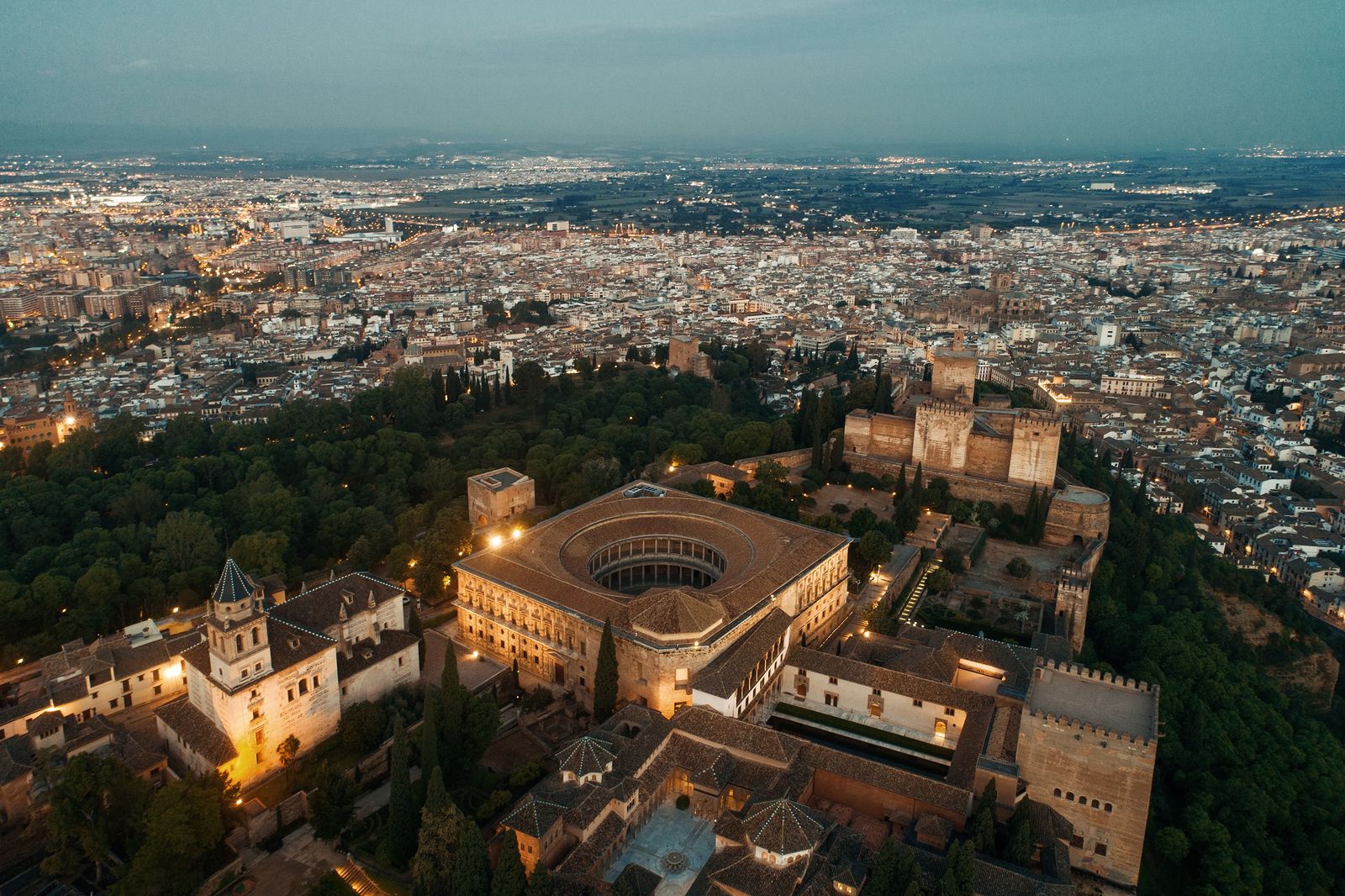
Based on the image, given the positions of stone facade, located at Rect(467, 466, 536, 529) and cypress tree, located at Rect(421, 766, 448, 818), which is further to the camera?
stone facade, located at Rect(467, 466, 536, 529)

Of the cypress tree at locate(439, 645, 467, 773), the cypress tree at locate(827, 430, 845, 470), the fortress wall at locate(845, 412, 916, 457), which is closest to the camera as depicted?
the cypress tree at locate(439, 645, 467, 773)

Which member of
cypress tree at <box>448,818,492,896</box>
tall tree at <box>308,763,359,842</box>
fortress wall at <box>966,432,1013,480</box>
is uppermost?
fortress wall at <box>966,432,1013,480</box>

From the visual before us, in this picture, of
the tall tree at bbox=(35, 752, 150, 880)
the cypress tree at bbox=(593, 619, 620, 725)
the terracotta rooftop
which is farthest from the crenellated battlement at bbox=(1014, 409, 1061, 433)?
the tall tree at bbox=(35, 752, 150, 880)

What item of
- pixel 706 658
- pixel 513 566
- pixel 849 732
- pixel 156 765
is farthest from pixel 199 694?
pixel 849 732

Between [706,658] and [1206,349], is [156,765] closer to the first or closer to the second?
[706,658]

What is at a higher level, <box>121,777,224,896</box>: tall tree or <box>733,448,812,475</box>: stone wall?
<box>733,448,812,475</box>: stone wall

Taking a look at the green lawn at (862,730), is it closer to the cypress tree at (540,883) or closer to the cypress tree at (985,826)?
the cypress tree at (985,826)

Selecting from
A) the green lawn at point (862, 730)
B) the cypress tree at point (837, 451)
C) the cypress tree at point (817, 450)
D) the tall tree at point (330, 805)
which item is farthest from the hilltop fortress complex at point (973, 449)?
the tall tree at point (330, 805)

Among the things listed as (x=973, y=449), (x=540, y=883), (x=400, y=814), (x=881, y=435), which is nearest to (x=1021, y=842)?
(x=540, y=883)

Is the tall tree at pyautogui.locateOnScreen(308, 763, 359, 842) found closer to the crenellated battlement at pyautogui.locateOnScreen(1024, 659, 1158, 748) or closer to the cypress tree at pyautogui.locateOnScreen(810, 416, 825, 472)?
the crenellated battlement at pyautogui.locateOnScreen(1024, 659, 1158, 748)
